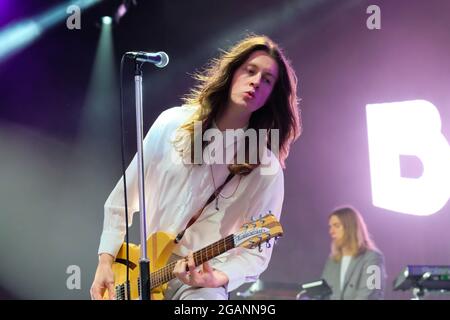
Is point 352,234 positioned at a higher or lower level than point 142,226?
lower

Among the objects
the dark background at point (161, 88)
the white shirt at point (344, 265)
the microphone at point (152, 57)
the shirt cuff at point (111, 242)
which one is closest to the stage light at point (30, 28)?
the dark background at point (161, 88)

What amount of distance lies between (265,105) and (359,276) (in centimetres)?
155

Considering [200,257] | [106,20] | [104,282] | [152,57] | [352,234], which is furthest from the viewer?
[352,234]

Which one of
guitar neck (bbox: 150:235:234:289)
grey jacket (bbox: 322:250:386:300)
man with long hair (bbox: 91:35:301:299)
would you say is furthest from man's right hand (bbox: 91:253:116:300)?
grey jacket (bbox: 322:250:386:300)

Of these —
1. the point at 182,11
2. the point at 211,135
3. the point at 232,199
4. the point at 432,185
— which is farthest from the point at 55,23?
the point at 432,185

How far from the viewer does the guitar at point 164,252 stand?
10.3ft

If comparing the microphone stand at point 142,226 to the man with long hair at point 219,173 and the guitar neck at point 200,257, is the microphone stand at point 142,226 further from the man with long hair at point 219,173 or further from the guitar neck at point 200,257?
the man with long hair at point 219,173

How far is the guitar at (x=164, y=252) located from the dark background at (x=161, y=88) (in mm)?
684

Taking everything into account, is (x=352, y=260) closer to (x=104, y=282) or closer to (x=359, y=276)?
(x=359, y=276)

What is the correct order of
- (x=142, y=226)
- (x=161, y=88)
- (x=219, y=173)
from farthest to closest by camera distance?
(x=161, y=88), (x=219, y=173), (x=142, y=226)

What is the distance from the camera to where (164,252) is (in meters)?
3.31

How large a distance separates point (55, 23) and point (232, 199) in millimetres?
1742

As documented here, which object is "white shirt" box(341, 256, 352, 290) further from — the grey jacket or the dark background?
the dark background

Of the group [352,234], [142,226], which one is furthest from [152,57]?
[352,234]
